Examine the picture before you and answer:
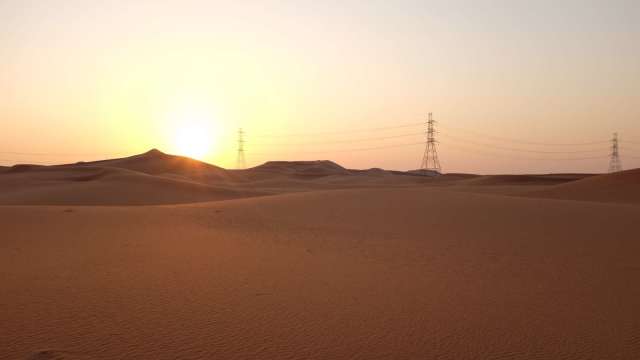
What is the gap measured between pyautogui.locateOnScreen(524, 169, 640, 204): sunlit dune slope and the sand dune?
28.1 ft

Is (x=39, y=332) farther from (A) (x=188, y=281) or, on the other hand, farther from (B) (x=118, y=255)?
(B) (x=118, y=255)

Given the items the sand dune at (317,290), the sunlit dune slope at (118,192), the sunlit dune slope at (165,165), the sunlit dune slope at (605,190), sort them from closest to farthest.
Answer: the sand dune at (317,290) < the sunlit dune slope at (118,192) < the sunlit dune slope at (605,190) < the sunlit dune slope at (165,165)

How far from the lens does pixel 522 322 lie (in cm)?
326

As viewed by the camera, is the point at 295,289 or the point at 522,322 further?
the point at 295,289

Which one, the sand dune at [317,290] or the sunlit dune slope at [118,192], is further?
the sunlit dune slope at [118,192]

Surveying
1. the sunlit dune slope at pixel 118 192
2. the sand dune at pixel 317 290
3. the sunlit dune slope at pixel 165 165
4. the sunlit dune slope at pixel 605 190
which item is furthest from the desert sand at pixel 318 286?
the sunlit dune slope at pixel 165 165

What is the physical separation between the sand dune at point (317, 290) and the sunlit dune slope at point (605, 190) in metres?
8.57

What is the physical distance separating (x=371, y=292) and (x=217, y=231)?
3694 millimetres

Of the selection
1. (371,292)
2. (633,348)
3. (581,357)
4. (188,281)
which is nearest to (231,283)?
(188,281)

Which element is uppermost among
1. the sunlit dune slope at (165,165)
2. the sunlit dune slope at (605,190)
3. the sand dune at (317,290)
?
the sunlit dune slope at (165,165)

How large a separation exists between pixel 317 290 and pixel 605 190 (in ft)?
51.6

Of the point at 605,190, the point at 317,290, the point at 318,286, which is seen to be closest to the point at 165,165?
the point at 605,190

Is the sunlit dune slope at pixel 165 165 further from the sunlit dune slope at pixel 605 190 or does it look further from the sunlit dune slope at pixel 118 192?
the sunlit dune slope at pixel 605 190

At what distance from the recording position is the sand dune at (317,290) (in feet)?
9.30
